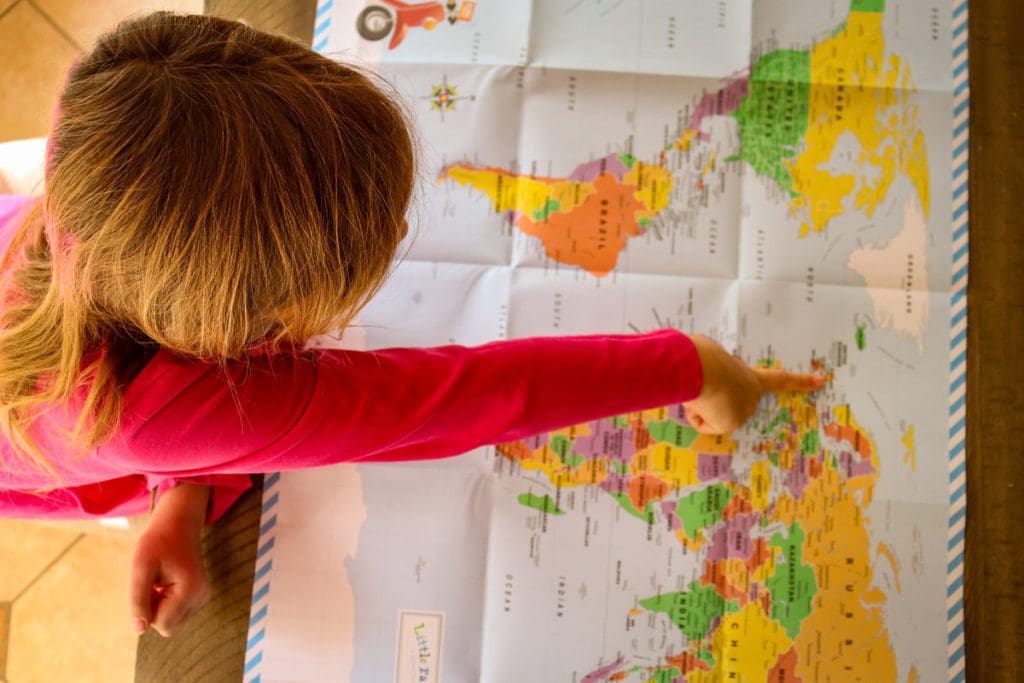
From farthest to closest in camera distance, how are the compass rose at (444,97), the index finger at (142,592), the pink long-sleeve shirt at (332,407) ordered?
1. the compass rose at (444,97)
2. the index finger at (142,592)
3. the pink long-sleeve shirt at (332,407)

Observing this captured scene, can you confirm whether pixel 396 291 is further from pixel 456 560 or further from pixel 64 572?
pixel 64 572

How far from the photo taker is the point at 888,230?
0.78m

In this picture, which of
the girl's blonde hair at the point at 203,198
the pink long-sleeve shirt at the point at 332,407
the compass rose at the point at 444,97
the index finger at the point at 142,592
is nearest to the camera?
the girl's blonde hair at the point at 203,198

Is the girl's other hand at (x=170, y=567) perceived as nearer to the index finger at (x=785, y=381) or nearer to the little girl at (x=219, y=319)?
the little girl at (x=219, y=319)

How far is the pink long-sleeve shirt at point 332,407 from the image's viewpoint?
0.56 metres

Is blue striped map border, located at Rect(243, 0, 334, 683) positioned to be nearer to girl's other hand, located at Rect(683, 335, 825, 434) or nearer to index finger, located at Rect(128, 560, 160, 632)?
index finger, located at Rect(128, 560, 160, 632)

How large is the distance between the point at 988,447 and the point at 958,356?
0.28ft

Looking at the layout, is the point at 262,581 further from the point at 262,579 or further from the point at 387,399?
the point at 387,399

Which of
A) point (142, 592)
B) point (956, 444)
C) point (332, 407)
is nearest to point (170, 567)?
point (142, 592)

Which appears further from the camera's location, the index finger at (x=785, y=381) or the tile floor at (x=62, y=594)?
the tile floor at (x=62, y=594)

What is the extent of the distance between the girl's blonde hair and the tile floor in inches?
17.1

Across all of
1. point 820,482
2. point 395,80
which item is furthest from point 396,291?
point 820,482

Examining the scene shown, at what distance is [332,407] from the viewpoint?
1.99ft

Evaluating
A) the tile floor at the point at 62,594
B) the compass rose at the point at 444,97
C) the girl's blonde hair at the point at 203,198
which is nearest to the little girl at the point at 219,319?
the girl's blonde hair at the point at 203,198
